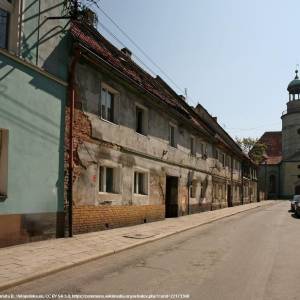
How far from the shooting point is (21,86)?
1134 centimetres

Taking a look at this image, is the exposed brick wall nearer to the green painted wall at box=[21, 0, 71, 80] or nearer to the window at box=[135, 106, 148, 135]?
the window at box=[135, 106, 148, 135]

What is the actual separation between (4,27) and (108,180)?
7.11m

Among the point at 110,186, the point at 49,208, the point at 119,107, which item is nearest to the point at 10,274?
the point at 49,208

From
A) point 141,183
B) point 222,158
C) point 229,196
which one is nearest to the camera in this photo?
point 141,183

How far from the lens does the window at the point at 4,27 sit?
36.6 feet

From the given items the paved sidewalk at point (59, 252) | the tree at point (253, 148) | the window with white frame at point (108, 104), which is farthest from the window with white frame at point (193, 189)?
the tree at point (253, 148)

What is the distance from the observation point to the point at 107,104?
642 inches

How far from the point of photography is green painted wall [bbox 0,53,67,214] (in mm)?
10852

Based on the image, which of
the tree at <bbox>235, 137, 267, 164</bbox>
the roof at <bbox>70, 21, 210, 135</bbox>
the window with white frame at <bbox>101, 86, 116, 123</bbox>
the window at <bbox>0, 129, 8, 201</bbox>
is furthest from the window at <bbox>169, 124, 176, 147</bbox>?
the tree at <bbox>235, 137, 267, 164</bbox>

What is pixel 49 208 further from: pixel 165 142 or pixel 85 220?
pixel 165 142

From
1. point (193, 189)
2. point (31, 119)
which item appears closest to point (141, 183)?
point (31, 119)

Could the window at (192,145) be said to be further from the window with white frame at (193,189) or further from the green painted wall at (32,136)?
the green painted wall at (32,136)

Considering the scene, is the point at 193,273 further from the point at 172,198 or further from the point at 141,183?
the point at 172,198

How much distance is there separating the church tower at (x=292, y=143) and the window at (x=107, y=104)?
2768 inches
